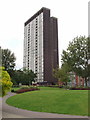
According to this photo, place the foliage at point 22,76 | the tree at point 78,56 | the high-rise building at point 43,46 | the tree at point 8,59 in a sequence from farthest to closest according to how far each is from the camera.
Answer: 1. the high-rise building at point 43,46
2. the foliage at point 22,76
3. the tree at point 8,59
4. the tree at point 78,56

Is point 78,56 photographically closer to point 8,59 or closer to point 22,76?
point 8,59

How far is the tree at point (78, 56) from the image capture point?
46.8 metres

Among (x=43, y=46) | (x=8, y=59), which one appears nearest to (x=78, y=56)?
(x=8, y=59)

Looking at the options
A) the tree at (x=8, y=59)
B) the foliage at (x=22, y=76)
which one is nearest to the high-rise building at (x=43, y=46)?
the foliage at (x=22, y=76)

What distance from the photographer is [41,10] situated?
129 metres

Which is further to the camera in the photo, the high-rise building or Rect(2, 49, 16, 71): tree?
the high-rise building

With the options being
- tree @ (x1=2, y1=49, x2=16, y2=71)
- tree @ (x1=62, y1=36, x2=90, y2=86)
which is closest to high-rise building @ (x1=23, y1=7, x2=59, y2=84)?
tree @ (x1=2, y1=49, x2=16, y2=71)

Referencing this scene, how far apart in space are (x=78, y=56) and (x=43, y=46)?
78333 millimetres

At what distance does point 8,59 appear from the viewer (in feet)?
245

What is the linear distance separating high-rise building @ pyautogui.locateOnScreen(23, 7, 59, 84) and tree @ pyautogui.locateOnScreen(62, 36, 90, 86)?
71315 millimetres

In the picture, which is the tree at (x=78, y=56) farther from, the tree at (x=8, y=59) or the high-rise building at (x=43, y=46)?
the high-rise building at (x=43, y=46)

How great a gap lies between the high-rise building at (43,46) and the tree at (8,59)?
151 feet

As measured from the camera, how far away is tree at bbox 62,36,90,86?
46.8 meters

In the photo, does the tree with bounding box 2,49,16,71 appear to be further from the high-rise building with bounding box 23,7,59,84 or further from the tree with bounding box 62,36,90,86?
the high-rise building with bounding box 23,7,59,84
